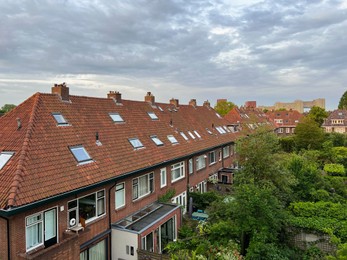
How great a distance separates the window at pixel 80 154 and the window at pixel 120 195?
1.92 meters

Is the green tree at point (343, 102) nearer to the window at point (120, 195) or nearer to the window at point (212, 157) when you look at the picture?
the window at point (212, 157)

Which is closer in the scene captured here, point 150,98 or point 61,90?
point 61,90

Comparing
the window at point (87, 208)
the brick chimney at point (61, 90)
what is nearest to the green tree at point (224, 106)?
the brick chimney at point (61, 90)

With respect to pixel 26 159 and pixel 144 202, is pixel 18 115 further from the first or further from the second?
pixel 144 202

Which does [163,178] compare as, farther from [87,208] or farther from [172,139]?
[87,208]

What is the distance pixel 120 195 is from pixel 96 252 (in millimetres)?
2659

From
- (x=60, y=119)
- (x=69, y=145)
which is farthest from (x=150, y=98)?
(x=69, y=145)

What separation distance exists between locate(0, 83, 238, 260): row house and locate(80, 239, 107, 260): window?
4 centimetres

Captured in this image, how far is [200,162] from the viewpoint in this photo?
23.0 m

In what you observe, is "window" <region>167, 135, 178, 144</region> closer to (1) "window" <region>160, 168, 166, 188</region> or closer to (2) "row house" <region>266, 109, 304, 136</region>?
(1) "window" <region>160, 168, 166, 188</region>

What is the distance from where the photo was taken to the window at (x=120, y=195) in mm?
12922

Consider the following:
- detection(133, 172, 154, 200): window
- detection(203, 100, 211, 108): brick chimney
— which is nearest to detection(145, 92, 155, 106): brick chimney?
detection(133, 172, 154, 200): window

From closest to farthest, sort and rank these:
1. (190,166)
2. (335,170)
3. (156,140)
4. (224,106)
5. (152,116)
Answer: (156,140), (190,166), (152,116), (335,170), (224,106)

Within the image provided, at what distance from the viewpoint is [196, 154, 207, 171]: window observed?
2233 cm
